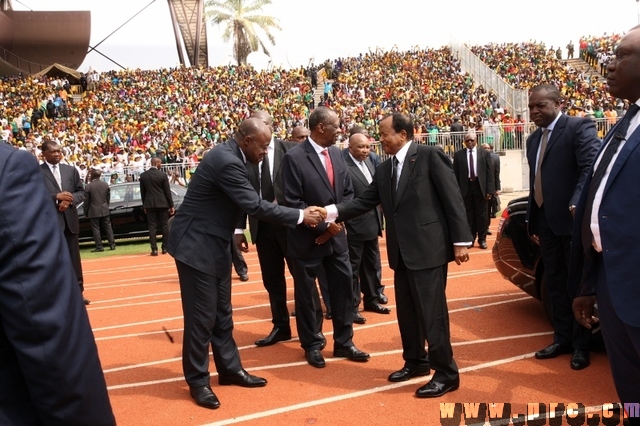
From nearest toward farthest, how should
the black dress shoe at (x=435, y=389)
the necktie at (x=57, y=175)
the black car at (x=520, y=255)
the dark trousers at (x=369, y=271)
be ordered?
1. the black dress shoe at (x=435, y=389)
2. the black car at (x=520, y=255)
3. the dark trousers at (x=369, y=271)
4. the necktie at (x=57, y=175)

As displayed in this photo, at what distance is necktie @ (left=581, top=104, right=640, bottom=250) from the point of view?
3092 millimetres

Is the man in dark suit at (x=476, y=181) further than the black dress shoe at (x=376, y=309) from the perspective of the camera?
Yes

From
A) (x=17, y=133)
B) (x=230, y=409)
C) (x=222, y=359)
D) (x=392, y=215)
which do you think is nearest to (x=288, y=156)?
(x=392, y=215)

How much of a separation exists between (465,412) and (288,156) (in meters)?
2.64

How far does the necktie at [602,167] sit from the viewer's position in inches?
122

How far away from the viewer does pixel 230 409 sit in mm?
4875

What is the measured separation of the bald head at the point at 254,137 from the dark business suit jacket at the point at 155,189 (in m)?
8.83

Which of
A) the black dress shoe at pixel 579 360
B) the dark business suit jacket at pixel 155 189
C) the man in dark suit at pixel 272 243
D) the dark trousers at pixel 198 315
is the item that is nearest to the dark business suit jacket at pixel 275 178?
the man in dark suit at pixel 272 243

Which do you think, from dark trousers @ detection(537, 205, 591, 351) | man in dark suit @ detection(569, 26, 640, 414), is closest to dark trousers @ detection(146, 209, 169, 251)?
dark trousers @ detection(537, 205, 591, 351)

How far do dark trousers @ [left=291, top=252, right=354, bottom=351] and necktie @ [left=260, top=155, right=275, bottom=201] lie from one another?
110 cm

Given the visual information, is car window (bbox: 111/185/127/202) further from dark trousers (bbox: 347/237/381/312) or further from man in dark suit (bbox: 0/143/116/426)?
man in dark suit (bbox: 0/143/116/426)

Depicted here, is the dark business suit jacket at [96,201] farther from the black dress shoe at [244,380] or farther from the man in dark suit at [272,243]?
the black dress shoe at [244,380]

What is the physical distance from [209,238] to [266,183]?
1.94 metres

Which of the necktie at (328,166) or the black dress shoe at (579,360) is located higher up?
the necktie at (328,166)
